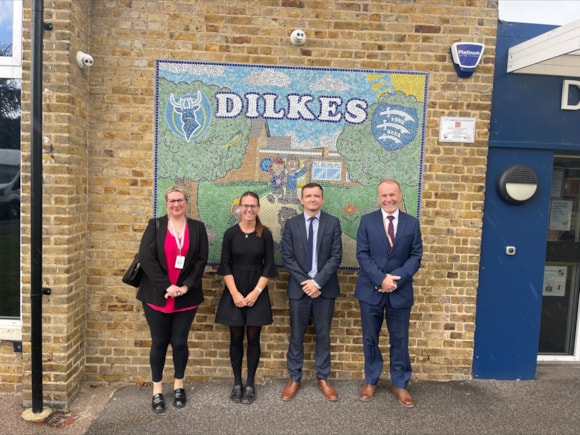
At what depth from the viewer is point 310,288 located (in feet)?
13.0

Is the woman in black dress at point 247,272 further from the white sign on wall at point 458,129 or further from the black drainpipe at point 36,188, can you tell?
the white sign on wall at point 458,129

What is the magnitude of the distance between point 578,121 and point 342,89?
239cm

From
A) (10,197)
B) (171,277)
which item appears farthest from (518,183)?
(10,197)

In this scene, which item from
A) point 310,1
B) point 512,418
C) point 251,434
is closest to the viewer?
point 251,434

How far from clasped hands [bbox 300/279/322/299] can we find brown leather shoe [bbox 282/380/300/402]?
34.5 inches

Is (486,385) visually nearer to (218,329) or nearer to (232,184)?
(218,329)

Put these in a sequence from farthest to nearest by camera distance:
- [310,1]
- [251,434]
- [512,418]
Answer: [310,1] < [512,418] < [251,434]

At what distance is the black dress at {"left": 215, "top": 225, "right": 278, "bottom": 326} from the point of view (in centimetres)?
391

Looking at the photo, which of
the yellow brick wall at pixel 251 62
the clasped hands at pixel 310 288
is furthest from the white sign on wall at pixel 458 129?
the clasped hands at pixel 310 288

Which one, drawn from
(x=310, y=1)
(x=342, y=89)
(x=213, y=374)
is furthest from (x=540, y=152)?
(x=213, y=374)

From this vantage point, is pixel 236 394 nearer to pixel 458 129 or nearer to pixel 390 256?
pixel 390 256

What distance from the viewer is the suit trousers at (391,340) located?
4.02m

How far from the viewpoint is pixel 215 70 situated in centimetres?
426

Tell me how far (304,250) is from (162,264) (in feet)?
4.04
